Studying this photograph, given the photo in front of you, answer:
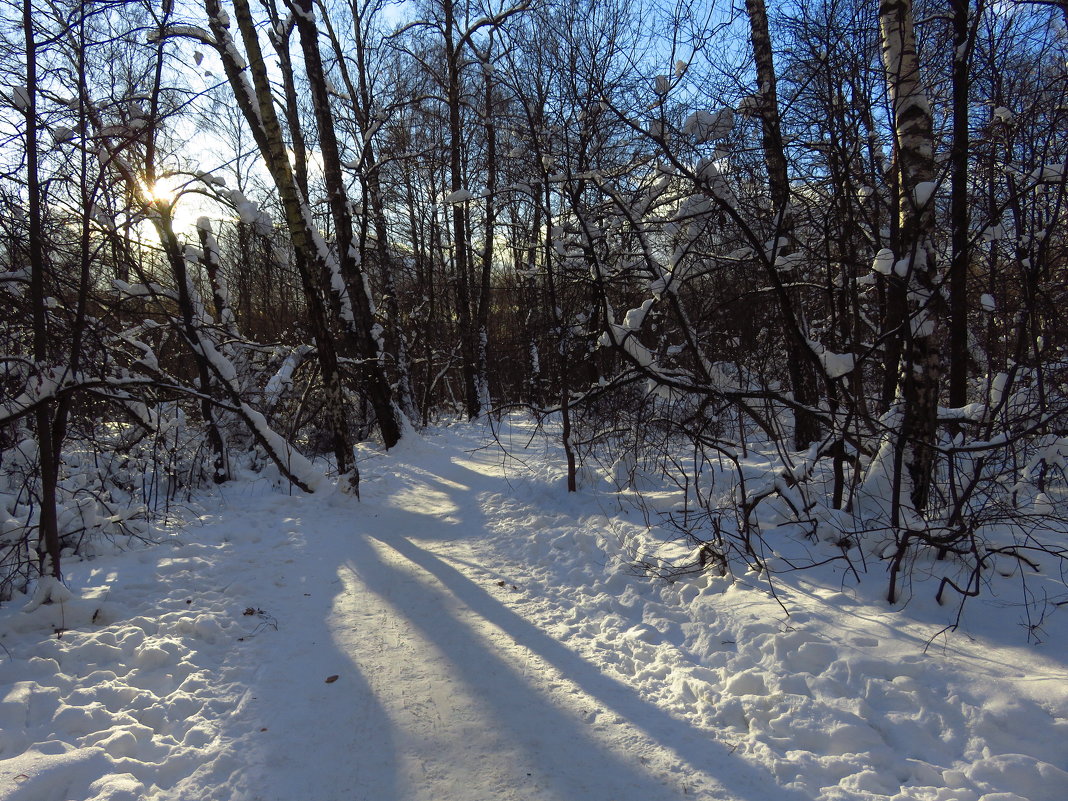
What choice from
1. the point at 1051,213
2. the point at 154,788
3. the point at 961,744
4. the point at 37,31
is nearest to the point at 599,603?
the point at 961,744

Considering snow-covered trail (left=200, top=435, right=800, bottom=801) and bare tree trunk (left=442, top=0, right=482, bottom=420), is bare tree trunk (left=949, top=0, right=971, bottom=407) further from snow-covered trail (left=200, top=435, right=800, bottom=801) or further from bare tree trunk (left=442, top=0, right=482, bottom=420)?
bare tree trunk (left=442, top=0, right=482, bottom=420)

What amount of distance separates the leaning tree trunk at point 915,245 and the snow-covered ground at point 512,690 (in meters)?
1.17

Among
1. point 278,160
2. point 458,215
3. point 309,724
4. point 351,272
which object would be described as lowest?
point 309,724

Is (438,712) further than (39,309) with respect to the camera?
No

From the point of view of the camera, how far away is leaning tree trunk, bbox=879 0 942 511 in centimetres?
425

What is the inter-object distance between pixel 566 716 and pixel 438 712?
0.69 metres

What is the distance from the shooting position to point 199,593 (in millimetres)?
4555

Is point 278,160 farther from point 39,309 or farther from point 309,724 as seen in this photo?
point 309,724

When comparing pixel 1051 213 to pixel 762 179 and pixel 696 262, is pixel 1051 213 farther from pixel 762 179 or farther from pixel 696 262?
pixel 696 262

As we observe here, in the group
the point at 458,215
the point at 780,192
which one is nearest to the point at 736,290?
the point at 780,192

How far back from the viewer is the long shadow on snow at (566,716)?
2602mm

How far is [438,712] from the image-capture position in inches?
126

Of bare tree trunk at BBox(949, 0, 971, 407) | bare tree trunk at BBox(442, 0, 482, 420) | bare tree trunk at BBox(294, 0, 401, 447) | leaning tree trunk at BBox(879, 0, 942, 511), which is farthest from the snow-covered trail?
bare tree trunk at BBox(442, 0, 482, 420)

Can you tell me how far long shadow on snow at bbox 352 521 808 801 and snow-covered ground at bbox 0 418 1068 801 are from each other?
1 cm
